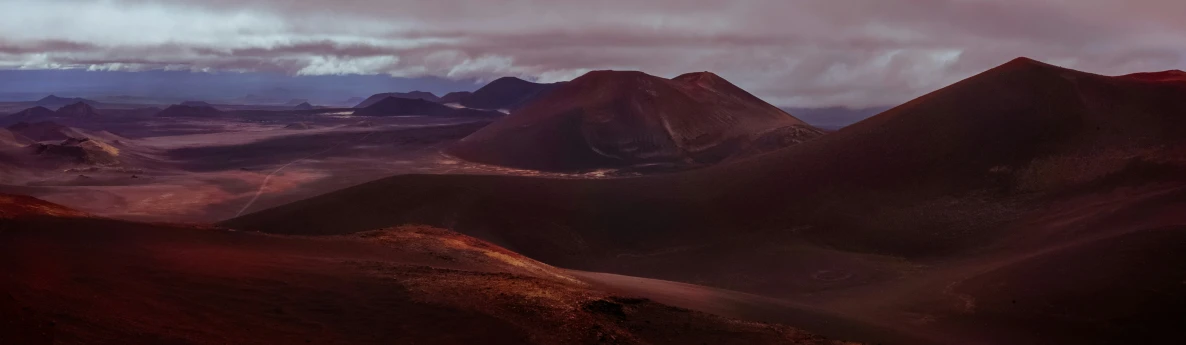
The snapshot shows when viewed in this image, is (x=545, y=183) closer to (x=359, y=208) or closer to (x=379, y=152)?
(x=359, y=208)

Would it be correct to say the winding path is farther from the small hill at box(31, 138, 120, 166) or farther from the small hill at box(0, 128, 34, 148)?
the small hill at box(0, 128, 34, 148)

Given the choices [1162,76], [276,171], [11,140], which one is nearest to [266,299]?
[1162,76]

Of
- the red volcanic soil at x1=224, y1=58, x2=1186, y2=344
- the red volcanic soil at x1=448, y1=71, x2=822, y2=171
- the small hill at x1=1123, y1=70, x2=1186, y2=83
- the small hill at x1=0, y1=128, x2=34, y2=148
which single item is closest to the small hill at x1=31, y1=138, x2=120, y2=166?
the small hill at x1=0, y1=128, x2=34, y2=148

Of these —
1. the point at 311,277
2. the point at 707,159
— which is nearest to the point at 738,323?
the point at 311,277

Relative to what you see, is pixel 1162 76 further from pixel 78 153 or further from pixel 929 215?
Result: pixel 78 153

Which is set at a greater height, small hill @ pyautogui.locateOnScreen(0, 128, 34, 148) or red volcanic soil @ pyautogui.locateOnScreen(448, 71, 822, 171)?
red volcanic soil @ pyautogui.locateOnScreen(448, 71, 822, 171)

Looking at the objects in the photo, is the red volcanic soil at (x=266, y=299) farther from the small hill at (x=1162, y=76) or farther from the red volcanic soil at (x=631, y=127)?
the red volcanic soil at (x=631, y=127)

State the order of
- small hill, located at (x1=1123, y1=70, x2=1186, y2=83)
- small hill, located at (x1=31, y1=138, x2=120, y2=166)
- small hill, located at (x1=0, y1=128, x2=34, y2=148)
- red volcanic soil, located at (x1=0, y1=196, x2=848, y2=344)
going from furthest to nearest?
1. small hill, located at (x1=0, y1=128, x2=34, y2=148)
2. small hill, located at (x1=31, y1=138, x2=120, y2=166)
3. small hill, located at (x1=1123, y1=70, x2=1186, y2=83)
4. red volcanic soil, located at (x1=0, y1=196, x2=848, y2=344)
